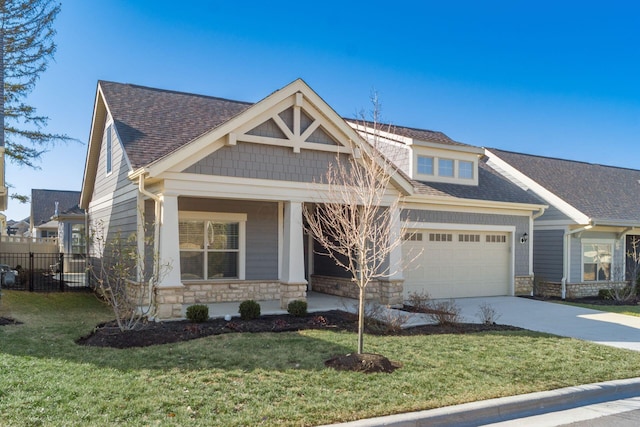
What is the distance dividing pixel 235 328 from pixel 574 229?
13.5 m

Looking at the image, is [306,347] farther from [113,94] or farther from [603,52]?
[603,52]

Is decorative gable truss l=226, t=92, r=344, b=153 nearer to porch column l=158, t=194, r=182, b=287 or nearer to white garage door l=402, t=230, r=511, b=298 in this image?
porch column l=158, t=194, r=182, b=287

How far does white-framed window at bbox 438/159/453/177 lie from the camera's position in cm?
1706

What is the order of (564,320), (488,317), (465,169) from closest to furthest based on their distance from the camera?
(488,317)
(564,320)
(465,169)

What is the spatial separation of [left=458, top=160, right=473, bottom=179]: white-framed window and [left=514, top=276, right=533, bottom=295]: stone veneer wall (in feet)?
12.7

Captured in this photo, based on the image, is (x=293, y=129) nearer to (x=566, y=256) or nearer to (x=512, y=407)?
(x=512, y=407)

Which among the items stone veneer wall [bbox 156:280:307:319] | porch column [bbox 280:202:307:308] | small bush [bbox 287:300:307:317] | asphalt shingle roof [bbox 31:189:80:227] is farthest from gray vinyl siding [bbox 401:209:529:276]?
asphalt shingle roof [bbox 31:189:80:227]

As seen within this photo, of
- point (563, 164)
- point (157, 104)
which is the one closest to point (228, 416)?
point (157, 104)

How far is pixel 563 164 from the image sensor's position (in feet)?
74.9

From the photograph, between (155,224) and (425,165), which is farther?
(425,165)

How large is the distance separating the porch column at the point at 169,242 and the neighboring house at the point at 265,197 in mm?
22

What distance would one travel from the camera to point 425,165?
55.1 ft

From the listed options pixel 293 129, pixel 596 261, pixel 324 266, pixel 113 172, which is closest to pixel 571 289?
pixel 596 261

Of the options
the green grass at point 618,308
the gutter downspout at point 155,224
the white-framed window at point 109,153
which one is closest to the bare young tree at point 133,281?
the gutter downspout at point 155,224
